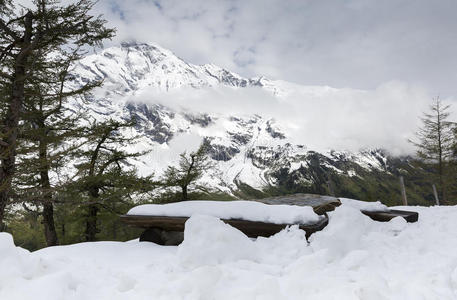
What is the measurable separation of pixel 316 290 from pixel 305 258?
2.87 ft

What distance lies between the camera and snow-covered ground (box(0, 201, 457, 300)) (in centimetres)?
280

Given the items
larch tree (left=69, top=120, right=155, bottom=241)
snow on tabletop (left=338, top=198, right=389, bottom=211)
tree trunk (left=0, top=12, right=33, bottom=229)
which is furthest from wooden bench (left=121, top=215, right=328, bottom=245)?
larch tree (left=69, top=120, right=155, bottom=241)

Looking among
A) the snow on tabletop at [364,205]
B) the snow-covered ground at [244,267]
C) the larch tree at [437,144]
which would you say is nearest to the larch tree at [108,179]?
the snow-covered ground at [244,267]

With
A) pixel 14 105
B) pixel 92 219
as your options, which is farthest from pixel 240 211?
pixel 92 219

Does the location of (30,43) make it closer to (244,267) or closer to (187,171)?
(244,267)

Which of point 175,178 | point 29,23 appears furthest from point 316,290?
point 175,178

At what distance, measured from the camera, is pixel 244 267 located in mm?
3695

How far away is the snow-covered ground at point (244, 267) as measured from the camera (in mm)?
2805

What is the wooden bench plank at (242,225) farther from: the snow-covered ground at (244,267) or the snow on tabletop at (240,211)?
the snow-covered ground at (244,267)

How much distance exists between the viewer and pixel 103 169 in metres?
15.7

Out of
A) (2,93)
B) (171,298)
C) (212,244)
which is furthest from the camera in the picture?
(2,93)

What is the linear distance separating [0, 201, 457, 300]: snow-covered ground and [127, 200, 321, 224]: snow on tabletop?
1.71ft

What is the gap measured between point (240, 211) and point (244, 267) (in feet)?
7.31

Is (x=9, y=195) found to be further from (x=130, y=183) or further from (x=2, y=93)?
(x=130, y=183)
